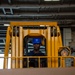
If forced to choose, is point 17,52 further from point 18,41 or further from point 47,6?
point 47,6

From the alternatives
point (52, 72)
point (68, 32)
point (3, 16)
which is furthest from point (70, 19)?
point (52, 72)

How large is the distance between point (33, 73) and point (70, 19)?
30.6 ft

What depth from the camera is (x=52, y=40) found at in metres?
7.14

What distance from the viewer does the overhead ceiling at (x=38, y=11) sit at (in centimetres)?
1141

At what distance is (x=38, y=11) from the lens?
12.7m

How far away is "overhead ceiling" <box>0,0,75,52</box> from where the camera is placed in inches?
449

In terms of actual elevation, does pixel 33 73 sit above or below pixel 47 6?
below

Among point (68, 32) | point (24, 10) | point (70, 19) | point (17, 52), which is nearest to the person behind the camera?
point (17, 52)

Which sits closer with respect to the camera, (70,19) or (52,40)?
(52,40)

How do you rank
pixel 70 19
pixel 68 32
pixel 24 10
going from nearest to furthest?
→ pixel 24 10, pixel 70 19, pixel 68 32

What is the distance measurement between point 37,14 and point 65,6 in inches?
73.6

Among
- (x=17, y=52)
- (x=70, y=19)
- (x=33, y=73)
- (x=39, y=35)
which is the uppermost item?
(x=70, y=19)

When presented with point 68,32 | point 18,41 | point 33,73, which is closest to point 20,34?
point 18,41

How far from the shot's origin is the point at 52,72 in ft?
16.9
